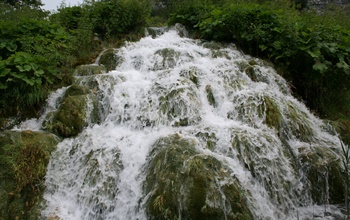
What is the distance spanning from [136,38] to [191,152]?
6761mm

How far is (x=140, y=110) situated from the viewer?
18.8ft

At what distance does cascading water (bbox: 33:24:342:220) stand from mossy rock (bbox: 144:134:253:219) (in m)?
0.01

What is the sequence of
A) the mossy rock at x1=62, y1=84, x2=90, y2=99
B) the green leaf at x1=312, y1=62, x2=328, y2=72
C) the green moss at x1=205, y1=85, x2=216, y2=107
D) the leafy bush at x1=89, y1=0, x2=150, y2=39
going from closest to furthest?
1. the mossy rock at x1=62, y1=84, x2=90, y2=99
2. the green moss at x1=205, y1=85, x2=216, y2=107
3. the green leaf at x1=312, y1=62, x2=328, y2=72
4. the leafy bush at x1=89, y1=0, x2=150, y2=39

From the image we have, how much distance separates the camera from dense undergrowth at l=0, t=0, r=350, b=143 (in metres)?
5.56

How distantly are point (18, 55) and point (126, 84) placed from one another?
2362 mm

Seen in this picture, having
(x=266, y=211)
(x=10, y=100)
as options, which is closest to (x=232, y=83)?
(x=266, y=211)

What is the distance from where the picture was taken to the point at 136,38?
984 centimetres

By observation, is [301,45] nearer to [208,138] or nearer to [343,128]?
[343,128]

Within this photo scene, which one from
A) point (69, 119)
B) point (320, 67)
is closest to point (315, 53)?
point (320, 67)

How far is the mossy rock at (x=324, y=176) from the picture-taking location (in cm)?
452

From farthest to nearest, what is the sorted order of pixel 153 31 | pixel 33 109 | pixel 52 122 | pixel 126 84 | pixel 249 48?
1. pixel 153 31
2. pixel 249 48
3. pixel 126 84
4. pixel 33 109
5. pixel 52 122

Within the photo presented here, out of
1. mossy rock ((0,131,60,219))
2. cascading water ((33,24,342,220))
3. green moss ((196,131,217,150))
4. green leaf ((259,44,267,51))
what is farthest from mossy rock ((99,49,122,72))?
green leaf ((259,44,267,51))

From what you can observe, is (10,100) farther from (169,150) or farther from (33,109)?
(169,150)

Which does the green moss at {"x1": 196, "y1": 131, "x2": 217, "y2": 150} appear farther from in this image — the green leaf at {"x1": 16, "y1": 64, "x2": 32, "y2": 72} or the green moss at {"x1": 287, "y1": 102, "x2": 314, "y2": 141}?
the green leaf at {"x1": 16, "y1": 64, "x2": 32, "y2": 72}
